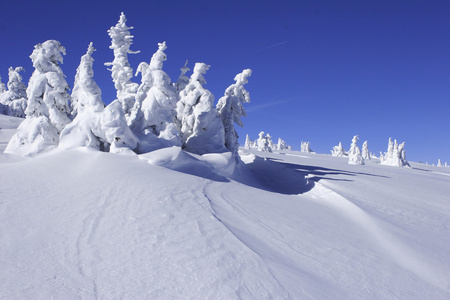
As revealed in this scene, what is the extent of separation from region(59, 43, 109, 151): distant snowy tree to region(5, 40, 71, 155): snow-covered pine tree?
1.20 m

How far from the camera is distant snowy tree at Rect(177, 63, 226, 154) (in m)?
18.4

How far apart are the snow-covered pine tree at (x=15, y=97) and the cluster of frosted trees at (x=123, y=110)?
3021 cm

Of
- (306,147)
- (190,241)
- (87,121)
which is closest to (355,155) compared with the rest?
(87,121)

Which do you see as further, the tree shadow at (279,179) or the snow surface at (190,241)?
the tree shadow at (279,179)

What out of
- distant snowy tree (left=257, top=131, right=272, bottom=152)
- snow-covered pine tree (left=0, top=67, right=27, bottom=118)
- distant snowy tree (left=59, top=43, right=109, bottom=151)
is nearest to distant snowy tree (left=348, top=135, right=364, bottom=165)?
distant snowy tree (left=257, top=131, right=272, bottom=152)

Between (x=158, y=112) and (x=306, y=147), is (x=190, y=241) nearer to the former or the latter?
(x=158, y=112)

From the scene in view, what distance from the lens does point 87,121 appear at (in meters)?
12.7

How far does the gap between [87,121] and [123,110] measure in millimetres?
2320

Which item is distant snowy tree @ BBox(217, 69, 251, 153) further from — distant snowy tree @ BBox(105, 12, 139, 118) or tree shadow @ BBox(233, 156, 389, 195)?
distant snowy tree @ BBox(105, 12, 139, 118)

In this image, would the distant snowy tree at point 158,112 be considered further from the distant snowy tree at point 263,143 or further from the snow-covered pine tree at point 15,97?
the distant snowy tree at point 263,143

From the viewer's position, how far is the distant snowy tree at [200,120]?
18375 mm

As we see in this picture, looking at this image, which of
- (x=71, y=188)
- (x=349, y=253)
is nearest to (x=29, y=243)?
(x=71, y=188)

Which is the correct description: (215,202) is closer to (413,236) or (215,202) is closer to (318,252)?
(318,252)

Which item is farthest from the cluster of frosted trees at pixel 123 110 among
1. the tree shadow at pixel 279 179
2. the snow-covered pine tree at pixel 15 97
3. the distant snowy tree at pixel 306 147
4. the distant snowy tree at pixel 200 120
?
the distant snowy tree at pixel 306 147
